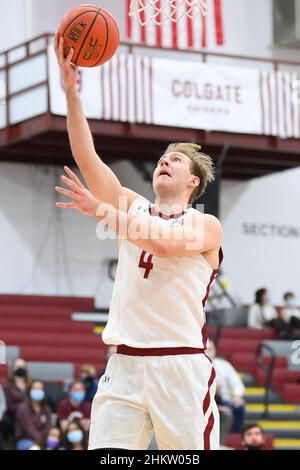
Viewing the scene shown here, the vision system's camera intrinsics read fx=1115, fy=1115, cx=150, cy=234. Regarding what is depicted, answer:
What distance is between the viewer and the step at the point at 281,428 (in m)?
15.7

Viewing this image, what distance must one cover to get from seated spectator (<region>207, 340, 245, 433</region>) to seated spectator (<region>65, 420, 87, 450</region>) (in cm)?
215

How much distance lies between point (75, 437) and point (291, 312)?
809 centimetres

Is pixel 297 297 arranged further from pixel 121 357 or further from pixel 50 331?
pixel 121 357

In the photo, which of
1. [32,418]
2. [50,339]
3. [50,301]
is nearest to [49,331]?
[50,339]

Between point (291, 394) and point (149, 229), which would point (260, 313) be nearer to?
point (291, 394)

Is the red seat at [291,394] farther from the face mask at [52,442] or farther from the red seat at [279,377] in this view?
the face mask at [52,442]

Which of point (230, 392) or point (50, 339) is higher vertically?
point (50, 339)

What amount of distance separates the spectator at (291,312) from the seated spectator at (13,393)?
6373mm

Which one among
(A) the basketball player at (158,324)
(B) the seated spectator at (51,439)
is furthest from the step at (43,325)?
(A) the basketball player at (158,324)

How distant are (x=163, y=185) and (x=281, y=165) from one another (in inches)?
595

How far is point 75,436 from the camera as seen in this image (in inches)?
463

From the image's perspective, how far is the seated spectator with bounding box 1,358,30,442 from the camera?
1253 cm
